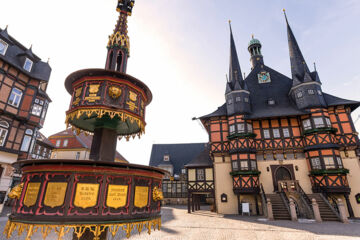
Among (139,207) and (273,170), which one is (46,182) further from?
(273,170)

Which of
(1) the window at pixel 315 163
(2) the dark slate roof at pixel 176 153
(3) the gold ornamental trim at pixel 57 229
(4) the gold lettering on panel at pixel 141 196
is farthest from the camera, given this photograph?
(2) the dark slate roof at pixel 176 153

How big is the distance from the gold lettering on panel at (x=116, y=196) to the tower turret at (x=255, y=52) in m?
36.8

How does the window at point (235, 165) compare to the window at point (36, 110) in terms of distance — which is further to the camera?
the window at point (235, 165)

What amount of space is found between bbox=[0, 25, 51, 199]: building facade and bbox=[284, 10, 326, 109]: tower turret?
94.6ft

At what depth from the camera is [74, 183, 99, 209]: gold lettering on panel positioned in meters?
4.27

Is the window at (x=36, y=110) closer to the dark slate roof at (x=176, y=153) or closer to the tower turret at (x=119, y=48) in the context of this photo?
the tower turret at (x=119, y=48)

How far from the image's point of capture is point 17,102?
18.1 metres

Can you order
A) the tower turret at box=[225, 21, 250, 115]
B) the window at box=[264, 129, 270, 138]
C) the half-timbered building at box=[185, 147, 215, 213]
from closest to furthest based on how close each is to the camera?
the window at box=[264, 129, 270, 138] → the tower turret at box=[225, 21, 250, 115] → the half-timbered building at box=[185, 147, 215, 213]

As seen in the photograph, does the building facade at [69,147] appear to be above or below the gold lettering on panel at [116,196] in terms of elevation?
above

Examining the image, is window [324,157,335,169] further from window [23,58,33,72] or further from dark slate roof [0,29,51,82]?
window [23,58,33,72]

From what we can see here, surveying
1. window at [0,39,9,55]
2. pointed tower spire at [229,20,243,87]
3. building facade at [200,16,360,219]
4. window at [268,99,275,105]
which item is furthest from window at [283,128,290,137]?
window at [0,39,9,55]

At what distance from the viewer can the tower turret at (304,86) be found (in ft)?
70.8

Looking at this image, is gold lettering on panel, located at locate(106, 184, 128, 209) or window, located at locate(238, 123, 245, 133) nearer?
gold lettering on panel, located at locate(106, 184, 128, 209)

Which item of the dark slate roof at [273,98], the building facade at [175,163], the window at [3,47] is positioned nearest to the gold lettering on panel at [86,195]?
the window at [3,47]
